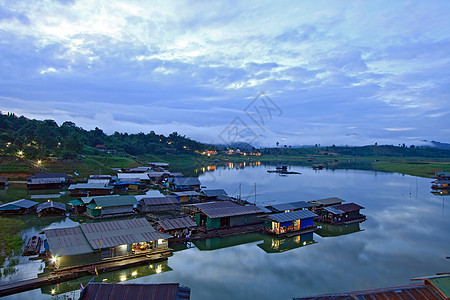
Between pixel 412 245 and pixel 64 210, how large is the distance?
29.8 meters

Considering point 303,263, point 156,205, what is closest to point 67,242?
point 156,205

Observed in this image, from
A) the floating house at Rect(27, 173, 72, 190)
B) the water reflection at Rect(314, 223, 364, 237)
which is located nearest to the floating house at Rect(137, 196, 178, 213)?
the water reflection at Rect(314, 223, 364, 237)

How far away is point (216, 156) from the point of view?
118m

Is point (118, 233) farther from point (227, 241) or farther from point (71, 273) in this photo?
point (227, 241)

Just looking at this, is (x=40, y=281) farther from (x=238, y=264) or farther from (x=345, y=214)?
(x=345, y=214)

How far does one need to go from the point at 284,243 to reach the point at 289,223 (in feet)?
6.45

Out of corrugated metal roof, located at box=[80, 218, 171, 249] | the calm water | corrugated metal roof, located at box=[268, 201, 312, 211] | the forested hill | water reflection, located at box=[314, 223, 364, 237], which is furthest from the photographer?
the forested hill

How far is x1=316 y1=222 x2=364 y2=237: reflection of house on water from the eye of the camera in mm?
23925

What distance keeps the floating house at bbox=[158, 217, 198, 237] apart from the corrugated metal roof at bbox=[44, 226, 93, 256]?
5533mm

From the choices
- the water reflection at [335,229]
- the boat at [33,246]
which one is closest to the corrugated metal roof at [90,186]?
the boat at [33,246]

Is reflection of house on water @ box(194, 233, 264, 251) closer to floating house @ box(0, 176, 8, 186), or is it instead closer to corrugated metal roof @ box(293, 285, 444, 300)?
corrugated metal roof @ box(293, 285, 444, 300)

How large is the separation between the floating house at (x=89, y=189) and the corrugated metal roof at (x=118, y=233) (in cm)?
1871

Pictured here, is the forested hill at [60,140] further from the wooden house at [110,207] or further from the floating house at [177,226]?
the floating house at [177,226]

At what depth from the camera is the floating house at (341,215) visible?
26297 millimetres
